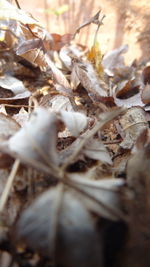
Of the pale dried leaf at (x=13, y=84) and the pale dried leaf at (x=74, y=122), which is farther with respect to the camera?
the pale dried leaf at (x=13, y=84)

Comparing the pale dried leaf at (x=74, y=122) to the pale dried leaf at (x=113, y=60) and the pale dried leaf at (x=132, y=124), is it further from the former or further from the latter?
the pale dried leaf at (x=113, y=60)

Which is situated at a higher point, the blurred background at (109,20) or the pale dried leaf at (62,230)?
the blurred background at (109,20)

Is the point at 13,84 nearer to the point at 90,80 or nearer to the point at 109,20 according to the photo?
the point at 90,80

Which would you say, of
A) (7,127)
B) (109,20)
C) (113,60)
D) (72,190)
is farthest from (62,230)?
(109,20)

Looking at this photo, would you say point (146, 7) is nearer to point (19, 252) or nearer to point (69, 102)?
point (69, 102)

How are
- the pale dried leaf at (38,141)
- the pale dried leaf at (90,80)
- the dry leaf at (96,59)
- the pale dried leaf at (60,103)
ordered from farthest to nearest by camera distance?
the dry leaf at (96,59)
the pale dried leaf at (90,80)
the pale dried leaf at (60,103)
the pale dried leaf at (38,141)

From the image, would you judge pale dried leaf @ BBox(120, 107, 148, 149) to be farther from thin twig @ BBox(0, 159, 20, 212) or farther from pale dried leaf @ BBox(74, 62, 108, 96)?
thin twig @ BBox(0, 159, 20, 212)

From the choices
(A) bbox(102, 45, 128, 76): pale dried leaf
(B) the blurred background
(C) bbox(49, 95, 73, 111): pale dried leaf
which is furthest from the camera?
(B) the blurred background

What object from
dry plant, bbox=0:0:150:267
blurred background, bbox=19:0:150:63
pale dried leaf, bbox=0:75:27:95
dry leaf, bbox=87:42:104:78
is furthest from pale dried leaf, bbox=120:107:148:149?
blurred background, bbox=19:0:150:63

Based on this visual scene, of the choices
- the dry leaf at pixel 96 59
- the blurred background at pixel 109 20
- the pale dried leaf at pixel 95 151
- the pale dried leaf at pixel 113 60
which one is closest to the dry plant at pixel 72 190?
the pale dried leaf at pixel 95 151

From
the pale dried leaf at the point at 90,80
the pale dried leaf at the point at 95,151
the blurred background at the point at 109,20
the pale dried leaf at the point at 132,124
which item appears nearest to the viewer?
the pale dried leaf at the point at 95,151
